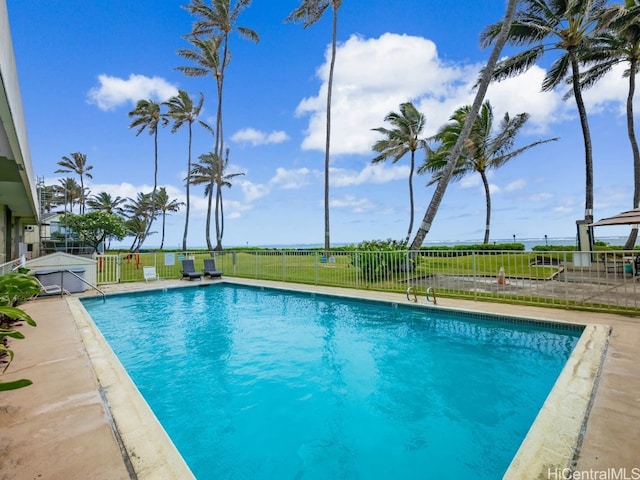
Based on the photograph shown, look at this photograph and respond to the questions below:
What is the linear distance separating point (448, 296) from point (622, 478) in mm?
6392

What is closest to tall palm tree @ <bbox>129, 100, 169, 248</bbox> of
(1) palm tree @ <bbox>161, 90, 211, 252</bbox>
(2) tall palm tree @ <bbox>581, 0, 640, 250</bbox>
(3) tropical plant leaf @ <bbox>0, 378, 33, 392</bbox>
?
(1) palm tree @ <bbox>161, 90, 211, 252</bbox>

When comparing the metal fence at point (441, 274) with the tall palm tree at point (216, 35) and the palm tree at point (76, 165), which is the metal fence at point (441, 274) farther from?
the palm tree at point (76, 165)

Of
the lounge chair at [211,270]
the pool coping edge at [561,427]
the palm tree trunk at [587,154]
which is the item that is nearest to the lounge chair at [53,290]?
the lounge chair at [211,270]

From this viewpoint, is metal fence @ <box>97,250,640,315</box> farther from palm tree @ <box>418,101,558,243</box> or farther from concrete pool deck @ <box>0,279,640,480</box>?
palm tree @ <box>418,101,558,243</box>

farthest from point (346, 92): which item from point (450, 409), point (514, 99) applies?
point (450, 409)

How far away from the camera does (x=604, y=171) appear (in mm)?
14391

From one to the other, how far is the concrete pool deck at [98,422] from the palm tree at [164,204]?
126 feet

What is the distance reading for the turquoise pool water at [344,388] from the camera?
2.67 metres

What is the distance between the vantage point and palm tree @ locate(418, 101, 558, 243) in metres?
18.2

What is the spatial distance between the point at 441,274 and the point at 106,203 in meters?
42.0

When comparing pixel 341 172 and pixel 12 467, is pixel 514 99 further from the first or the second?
pixel 12 467

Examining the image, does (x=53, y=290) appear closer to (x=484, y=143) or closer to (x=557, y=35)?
(x=557, y=35)

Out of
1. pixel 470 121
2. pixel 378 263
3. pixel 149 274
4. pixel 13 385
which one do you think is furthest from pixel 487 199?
pixel 13 385

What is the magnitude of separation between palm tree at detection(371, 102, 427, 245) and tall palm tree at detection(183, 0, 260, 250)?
10003 mm
